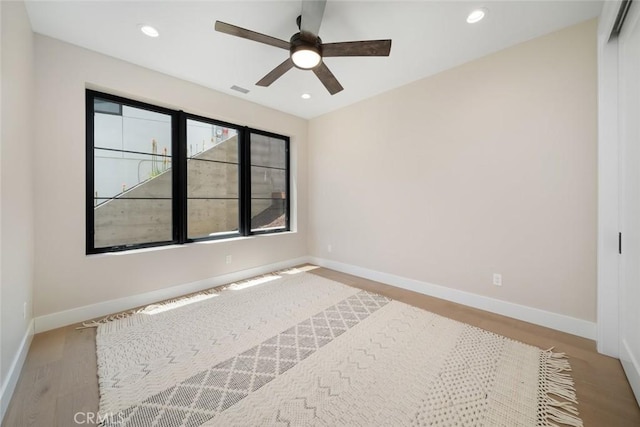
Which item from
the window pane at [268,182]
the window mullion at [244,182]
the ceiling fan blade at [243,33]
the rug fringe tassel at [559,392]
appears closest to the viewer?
the rug fringe tassel at [559,392]

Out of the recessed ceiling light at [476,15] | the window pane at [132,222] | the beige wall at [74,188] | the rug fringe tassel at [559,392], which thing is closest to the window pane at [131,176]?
the window pane at [132,222]

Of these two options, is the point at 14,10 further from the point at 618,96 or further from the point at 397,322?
the point at 618,96

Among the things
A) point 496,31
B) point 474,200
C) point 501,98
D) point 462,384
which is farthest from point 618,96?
point 462,384

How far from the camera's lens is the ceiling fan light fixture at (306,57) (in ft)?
6.50

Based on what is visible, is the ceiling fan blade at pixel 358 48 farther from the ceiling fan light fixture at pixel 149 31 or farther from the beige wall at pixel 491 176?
the ceiling fan light fixture at pixel 149 31

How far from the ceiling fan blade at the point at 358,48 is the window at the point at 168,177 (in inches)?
88.3

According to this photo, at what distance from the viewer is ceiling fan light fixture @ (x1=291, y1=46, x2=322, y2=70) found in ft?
6.50

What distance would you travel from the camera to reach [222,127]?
3719 millimetres

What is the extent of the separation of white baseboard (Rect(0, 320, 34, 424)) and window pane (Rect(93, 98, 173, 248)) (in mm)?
997

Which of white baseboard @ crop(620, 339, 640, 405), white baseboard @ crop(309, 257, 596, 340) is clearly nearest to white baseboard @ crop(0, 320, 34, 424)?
white baseboard @ crop(309, 257, 596, 340)

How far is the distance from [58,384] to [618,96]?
4.43 metres

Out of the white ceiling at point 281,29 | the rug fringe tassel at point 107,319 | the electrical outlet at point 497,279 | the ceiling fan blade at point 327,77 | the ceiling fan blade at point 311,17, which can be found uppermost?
the white ceiling at point 281,29

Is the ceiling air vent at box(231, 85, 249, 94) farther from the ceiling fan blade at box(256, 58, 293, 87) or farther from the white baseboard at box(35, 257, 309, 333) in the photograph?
the white baseboard at box(35, 257, 309, 333)

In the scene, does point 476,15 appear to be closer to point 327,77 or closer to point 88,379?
point 327,77
